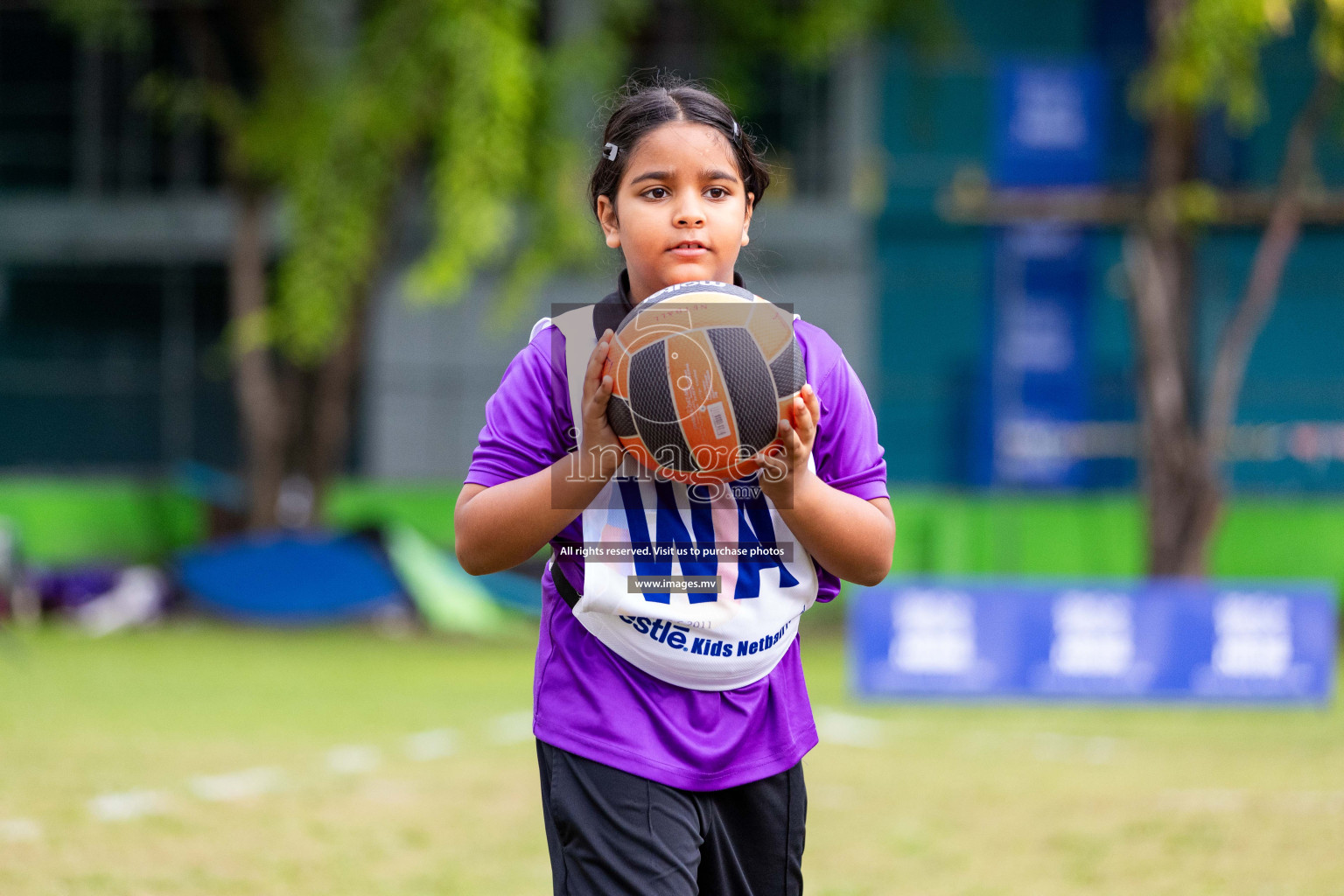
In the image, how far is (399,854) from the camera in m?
5.50

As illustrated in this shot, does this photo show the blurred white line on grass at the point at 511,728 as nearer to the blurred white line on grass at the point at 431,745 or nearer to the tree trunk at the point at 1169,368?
the blurred white line on grass at the point at 431,745

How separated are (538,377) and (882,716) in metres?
7.04

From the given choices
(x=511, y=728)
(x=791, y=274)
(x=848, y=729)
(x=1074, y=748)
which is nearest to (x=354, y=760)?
(x=511, y=728)

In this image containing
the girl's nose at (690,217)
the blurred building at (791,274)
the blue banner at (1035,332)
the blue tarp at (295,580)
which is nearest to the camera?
the girl's nose at (690,217)

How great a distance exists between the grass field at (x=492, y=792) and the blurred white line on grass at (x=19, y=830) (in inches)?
0.8

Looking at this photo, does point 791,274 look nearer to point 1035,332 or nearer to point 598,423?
point 1035,332

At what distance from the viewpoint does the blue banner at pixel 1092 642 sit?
953 centimetres

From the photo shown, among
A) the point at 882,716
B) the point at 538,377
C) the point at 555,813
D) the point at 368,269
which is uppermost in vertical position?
the point at 368,269

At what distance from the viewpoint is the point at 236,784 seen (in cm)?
678

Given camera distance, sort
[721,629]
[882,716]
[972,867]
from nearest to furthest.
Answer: [721,629] → [972,867] → [882,716]

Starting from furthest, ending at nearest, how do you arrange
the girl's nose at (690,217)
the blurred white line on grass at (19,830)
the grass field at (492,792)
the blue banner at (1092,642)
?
the blue banner at (1092,642)
the blurred white line on grass at (19,830)
the grass field at (492,792)
the girl's nose at (690,217)

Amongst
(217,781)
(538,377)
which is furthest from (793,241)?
(538,377)

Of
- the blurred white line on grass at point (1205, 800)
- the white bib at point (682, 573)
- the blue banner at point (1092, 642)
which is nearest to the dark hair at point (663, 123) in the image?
the white bib at point (682, 573)

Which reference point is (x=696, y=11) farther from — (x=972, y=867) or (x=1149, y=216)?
(x=972, y=867)
